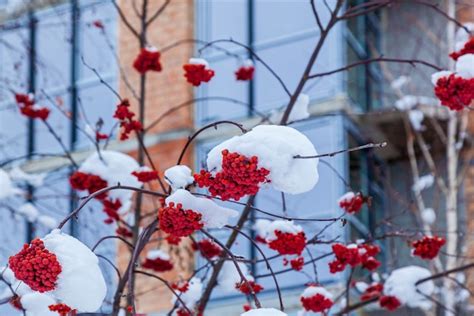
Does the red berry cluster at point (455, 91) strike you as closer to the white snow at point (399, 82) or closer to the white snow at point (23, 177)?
the white snow at point (23, 177)

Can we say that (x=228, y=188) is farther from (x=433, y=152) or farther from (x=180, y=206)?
(x=433, y=152)

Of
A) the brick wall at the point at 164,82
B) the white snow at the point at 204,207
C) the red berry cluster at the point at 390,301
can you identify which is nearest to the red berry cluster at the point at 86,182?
the red berry cluster at the point at 390,301

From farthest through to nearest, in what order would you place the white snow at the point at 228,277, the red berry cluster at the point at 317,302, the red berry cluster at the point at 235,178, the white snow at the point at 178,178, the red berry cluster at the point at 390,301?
the red berry cluster at the point at 390,301, the white snow at the point at 228,277, the red berry cluster at the point at 317,302, the white snow at the point at 178,178, the red berry cluster at the point at 235,178

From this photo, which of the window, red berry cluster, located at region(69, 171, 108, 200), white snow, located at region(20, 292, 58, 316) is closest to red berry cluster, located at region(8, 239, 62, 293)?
white snow, located at region(20, 292, 58, 316)

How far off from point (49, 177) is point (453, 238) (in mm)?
4529

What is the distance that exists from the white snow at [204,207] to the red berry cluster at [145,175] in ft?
6.82

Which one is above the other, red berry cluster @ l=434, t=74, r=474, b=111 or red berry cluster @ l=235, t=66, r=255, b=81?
red berry cluster @ l=235, t=66, r=255, b=81

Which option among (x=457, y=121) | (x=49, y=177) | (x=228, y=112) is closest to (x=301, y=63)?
(x=228, y=112)

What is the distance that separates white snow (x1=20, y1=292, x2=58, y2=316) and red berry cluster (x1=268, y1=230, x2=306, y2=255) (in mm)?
1186

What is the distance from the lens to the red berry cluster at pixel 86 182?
7324 mm

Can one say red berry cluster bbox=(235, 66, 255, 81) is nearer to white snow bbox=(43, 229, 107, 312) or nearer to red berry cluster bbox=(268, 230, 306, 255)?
red berry cluster bbox=(268, 230, 306, 255)

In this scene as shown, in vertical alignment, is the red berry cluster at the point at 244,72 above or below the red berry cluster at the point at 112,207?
above

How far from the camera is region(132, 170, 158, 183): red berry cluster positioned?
7352mm

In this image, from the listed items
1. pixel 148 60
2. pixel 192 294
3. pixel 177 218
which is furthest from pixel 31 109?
pixel 177 218
